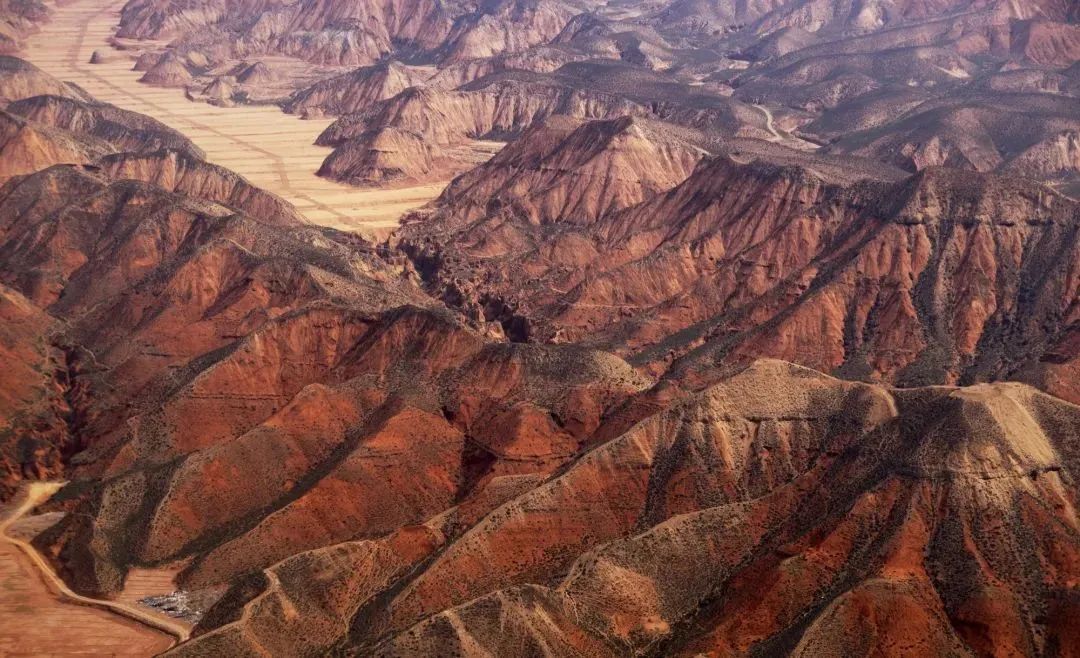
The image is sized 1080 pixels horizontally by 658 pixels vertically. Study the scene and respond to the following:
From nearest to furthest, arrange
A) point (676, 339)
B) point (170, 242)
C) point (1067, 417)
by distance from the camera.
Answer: point (1067, 417) → point (676, 339) → point (170, 242)

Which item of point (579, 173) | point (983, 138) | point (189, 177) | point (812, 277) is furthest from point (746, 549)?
point (983, 138)

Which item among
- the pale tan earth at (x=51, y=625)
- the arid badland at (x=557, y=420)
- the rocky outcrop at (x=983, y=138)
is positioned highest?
the rocky outcrop at (x=983, y=138)

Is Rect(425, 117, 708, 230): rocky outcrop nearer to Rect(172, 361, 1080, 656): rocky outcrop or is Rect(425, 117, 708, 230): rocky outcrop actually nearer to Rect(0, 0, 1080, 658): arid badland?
Rect(0, 0, 1080, 658): arid badland

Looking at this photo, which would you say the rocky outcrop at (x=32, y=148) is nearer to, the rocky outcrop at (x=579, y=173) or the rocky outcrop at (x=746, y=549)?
the rocky outcrop at (x=579, y=173)

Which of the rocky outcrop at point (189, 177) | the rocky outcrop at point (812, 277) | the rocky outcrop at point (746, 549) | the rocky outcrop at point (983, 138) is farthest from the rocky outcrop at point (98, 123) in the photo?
the rocky outcrop at point (746, 549)

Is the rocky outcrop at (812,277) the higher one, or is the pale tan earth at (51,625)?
the rocky outcrop at (812,277)

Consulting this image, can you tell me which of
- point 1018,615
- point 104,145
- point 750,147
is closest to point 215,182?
point 104,145

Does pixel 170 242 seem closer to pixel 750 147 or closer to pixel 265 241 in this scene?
pixel 265 241
